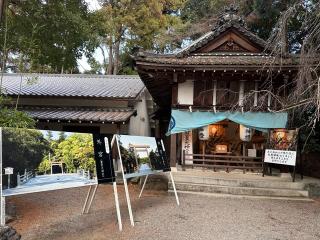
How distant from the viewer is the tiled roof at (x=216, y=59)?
11.3 metres

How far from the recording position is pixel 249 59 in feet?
40.0

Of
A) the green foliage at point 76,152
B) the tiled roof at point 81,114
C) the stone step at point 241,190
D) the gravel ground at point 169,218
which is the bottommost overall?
the gravel ground at point 169,218

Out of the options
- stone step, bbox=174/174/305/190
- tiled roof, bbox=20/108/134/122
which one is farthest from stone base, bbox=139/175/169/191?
tiled roof, bbox=20/108/134/122

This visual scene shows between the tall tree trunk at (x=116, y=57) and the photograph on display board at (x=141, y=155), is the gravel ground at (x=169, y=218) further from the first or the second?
the tall tree trunk at (x=116, y=57)

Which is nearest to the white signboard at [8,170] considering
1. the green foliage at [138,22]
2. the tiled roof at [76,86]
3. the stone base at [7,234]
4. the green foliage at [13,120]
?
the stone base at [7,234]

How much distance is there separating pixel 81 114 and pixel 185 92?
461 centimetres

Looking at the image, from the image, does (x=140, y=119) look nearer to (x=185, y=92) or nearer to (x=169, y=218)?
(x=185, y=92)

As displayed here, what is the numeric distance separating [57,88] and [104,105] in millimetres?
3641

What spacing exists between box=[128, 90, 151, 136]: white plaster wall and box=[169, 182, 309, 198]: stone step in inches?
242

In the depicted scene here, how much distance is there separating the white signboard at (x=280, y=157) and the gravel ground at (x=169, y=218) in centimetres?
150

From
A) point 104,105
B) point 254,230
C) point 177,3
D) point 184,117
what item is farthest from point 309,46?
point 177,3

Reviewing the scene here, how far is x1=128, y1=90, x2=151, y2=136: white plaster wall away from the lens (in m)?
17.1


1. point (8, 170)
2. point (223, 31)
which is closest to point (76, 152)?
point (8, 170)

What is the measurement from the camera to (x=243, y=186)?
10750 mm
